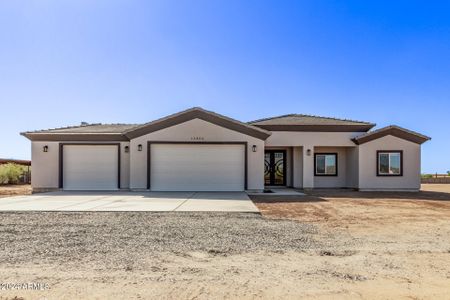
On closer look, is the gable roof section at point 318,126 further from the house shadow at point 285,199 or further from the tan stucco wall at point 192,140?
the house shadow at point 285,199

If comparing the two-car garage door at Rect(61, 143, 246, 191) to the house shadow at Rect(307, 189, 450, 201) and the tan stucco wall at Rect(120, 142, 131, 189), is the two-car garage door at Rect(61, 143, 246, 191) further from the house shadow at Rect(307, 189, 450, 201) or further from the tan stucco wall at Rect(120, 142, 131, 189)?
the house shadow at Rect(307, 189, 450, 201)

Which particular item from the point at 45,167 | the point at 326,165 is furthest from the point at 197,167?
A: the point at 45,167

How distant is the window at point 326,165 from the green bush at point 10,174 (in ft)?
70.2

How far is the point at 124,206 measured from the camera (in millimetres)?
9844

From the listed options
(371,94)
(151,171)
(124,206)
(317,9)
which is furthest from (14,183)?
(371,94)

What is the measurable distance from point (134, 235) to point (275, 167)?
521 inches

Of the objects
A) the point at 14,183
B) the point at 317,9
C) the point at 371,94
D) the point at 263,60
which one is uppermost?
the point at 317,9

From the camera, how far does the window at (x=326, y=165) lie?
18094 millimetres

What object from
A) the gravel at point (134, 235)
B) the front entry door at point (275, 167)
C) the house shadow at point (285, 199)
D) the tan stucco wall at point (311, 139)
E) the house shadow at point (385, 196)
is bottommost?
the house shadow at point (385, 196)

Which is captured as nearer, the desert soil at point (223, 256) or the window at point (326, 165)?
the desert soil at point (223, 256)

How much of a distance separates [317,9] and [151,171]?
11.1m

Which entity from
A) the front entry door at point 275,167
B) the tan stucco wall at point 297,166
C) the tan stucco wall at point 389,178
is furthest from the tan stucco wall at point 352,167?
the front entry door at point 275,167

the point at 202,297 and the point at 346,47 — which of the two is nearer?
the point at 202,297

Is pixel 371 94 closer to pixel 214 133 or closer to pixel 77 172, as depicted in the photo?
pixel 214 133
